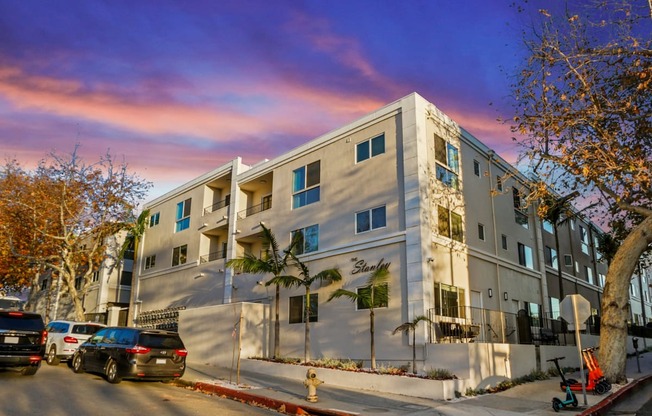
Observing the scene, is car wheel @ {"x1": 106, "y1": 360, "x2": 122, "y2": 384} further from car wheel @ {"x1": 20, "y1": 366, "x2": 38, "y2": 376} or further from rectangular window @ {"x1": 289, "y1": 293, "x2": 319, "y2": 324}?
rectangular window @ {"x1": 289, "y1": 293, "x2": 319, "y2": 324}

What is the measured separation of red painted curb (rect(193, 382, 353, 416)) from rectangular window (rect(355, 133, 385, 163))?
34.1 feet

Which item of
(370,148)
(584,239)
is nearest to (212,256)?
(370,148)

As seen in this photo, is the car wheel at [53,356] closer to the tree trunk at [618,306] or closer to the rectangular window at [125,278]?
the tree trunk at [618,306]

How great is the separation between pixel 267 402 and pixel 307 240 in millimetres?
10376

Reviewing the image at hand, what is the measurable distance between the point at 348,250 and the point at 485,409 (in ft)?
29.8

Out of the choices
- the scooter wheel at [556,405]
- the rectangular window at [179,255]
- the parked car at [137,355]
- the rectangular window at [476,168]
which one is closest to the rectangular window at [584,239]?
the rectangular window at [476,168]

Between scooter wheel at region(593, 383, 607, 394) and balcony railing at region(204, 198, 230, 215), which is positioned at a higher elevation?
balcony railing at region(204, 198, 230, 215)

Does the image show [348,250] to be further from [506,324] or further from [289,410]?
[289,410]

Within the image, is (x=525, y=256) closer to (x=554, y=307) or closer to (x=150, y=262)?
(x=554, y=307)

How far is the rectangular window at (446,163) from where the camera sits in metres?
19.9

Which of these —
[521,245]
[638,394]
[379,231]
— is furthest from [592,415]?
[521,245]

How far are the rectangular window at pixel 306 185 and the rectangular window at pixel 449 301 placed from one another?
270 inches

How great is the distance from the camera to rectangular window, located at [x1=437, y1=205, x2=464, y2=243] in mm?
19094

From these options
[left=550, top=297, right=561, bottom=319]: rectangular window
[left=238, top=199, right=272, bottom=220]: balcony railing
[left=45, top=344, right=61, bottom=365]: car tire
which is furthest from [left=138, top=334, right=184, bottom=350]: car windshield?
[left=550, top=297, right=561, bottom=319]: rectangular window
